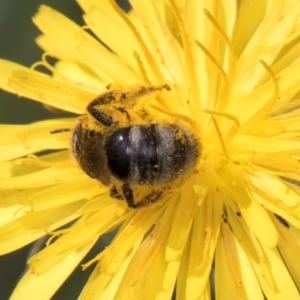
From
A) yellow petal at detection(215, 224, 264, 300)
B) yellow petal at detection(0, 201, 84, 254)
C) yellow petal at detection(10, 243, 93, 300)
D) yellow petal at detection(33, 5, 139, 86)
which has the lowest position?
yellow petal at detection(10, 243, 93, 300)

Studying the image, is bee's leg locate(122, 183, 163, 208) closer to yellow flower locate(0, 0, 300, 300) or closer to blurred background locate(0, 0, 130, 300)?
yellow flower locate(0, 0, 300, 300)

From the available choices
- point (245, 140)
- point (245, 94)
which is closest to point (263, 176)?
point (245, 140)

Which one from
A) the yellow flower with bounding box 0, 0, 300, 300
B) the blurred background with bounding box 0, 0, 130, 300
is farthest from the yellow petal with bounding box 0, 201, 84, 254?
the blurred background with bounding box 0, 0, 130, 300

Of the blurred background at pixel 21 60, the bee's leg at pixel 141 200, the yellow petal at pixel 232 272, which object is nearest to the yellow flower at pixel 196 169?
the yellow petal at pixel 232 272

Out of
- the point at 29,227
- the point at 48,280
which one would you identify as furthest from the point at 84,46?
the point at 48,280

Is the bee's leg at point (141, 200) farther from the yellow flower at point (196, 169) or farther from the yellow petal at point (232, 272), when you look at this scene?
the yellow petal at point (232, 272)

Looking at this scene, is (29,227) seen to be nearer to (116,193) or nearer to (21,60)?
(116,193)

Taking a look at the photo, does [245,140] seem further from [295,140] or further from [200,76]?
[200,76]
